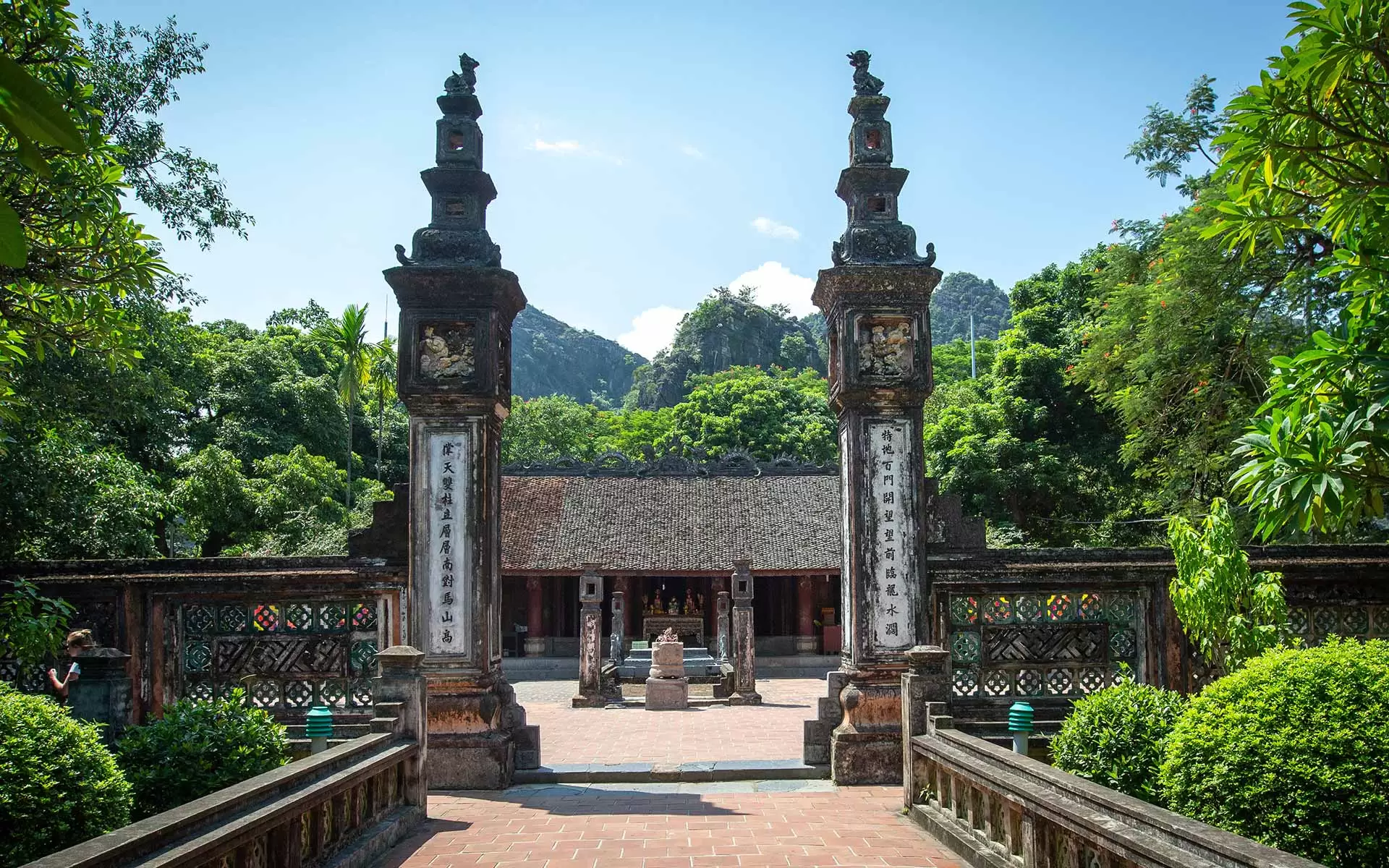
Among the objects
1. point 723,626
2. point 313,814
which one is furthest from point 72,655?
point 723,626

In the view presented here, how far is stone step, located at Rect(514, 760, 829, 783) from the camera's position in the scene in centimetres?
880

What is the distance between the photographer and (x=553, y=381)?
95.5 metres

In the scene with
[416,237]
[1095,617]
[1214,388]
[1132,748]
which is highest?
[416,237]

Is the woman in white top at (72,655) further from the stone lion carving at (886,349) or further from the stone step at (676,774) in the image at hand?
the stone lion carving at (886,349)

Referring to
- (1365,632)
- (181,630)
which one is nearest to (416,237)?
(181,630)

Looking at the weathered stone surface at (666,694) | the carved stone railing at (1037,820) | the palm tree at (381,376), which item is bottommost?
the weathered stone surface at (666,694)

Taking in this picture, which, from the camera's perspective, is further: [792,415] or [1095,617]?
[792,415]

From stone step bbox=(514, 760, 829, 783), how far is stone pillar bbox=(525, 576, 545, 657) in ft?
59.9

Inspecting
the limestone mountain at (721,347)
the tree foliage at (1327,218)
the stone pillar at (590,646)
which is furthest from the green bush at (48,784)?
the limestone mountain at (721,347)

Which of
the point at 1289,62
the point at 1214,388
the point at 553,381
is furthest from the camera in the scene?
the point at 553,381

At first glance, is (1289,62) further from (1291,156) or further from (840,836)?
(840,836)

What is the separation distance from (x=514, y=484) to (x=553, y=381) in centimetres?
6795

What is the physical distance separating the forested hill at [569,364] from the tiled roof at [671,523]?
65099 millimetres

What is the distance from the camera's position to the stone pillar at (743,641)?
17.8 m
